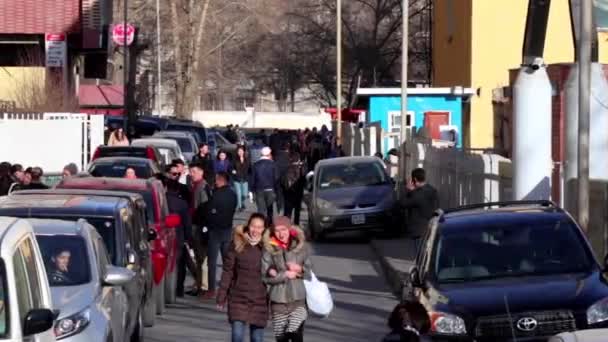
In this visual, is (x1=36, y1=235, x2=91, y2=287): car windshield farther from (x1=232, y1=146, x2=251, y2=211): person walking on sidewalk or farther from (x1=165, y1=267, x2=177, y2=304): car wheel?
(x1=232, y1=146, x2=251, y2=211): person walking on sidewalk

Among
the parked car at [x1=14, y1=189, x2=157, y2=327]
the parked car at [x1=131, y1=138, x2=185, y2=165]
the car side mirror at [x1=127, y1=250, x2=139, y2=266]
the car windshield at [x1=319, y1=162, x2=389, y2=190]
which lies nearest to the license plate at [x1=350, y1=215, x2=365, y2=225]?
the car windshield at [x1=319, y1=162, x2=389, y2=190]

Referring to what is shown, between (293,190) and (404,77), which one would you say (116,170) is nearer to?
(293,190)

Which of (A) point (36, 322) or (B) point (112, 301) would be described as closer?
(A) point (36, 322)

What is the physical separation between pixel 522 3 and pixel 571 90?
85.5 ft

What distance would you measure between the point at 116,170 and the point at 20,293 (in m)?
17.0

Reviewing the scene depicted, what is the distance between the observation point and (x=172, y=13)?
188ft

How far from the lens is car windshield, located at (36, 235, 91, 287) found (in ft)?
36.1

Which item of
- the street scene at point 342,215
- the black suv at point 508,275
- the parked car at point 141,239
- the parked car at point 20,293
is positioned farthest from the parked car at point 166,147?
the parked car at point 20,293

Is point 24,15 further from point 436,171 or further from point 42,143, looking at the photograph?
point 436,171

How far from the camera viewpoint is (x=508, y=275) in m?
11.8

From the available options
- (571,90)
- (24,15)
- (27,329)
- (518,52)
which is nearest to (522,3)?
(518,52)

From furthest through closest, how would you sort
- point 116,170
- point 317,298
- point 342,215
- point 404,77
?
1. point 404,77
2. point 342,215
3. point 116,170
4. point 317,298

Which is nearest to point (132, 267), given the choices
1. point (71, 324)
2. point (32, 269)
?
point (71, 324)

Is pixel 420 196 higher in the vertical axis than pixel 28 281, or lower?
lower
